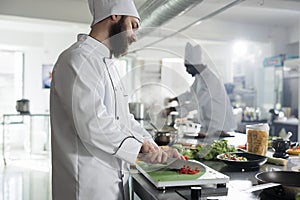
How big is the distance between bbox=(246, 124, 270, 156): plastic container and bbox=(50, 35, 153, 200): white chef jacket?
792 mm

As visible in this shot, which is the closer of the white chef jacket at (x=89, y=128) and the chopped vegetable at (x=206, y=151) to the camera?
the white chef jacket at (x=89, y=128)

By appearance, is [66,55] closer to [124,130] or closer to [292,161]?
[124,130]

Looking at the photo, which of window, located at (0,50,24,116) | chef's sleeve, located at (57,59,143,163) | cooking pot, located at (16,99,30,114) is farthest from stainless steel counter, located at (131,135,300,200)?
window, located at (0,50,24,116)

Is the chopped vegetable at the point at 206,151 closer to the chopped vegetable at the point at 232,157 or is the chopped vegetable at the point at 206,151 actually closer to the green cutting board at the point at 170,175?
the chopped vegetable at the point at 232,157

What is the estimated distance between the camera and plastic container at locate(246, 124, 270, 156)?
6.08 feet

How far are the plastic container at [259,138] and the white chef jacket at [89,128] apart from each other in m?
0.79

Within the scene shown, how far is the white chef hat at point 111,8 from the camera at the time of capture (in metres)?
1.35

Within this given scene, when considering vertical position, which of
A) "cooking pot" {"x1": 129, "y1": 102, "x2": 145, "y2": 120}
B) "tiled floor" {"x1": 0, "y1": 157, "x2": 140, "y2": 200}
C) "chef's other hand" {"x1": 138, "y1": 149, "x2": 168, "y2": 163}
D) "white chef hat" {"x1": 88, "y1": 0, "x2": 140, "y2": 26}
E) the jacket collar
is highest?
"white chef hat" {"x1": 88, "y1": 0, "x2": 140, "y2": 26}

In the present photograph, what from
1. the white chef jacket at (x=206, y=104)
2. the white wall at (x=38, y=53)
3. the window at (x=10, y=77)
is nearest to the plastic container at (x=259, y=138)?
the white chef jacket at (x=206, y=104)

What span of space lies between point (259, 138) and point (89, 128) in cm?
105

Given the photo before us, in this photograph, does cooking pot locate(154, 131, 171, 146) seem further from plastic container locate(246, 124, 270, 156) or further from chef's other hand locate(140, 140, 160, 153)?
plastic container locate(246, 124, 270, 156)

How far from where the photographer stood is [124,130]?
4.55 feet

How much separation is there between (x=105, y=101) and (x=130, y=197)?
468mm

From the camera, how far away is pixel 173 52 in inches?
55.0
